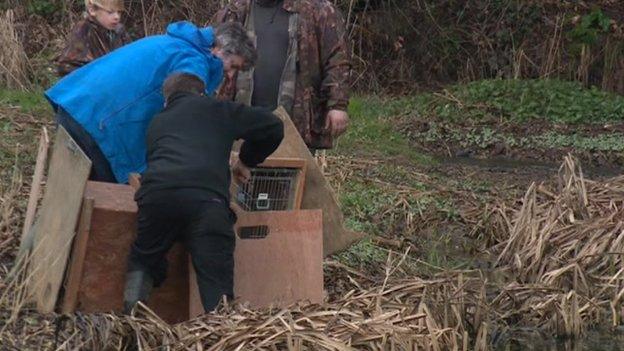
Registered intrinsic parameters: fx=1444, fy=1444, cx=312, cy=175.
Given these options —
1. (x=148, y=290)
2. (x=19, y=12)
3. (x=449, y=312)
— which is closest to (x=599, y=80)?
(x=19, y=12)

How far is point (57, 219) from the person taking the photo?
6.68m

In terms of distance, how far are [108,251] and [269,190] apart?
1118 mm

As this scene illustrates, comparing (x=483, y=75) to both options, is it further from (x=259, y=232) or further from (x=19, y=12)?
(x=259, y=232)

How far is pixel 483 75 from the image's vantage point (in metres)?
19.1

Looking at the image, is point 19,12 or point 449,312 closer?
point 449,312

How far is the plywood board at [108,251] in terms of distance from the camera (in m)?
6.65

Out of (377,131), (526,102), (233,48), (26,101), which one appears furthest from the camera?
(526,102)

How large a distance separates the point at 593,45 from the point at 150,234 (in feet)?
41.5

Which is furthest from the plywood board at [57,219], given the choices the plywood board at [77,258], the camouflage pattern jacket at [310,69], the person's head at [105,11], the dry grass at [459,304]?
the camouflage pattern jacket at [310,69]

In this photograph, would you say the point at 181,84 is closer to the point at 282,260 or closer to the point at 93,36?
the point at 282,260

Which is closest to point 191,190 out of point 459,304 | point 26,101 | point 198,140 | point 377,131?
point 198,140

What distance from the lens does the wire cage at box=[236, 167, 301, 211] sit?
24.3 feet

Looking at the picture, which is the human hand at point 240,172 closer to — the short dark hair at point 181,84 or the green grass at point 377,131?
the short dark hair at point 181,84

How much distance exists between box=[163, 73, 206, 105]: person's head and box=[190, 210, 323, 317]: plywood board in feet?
2.22
